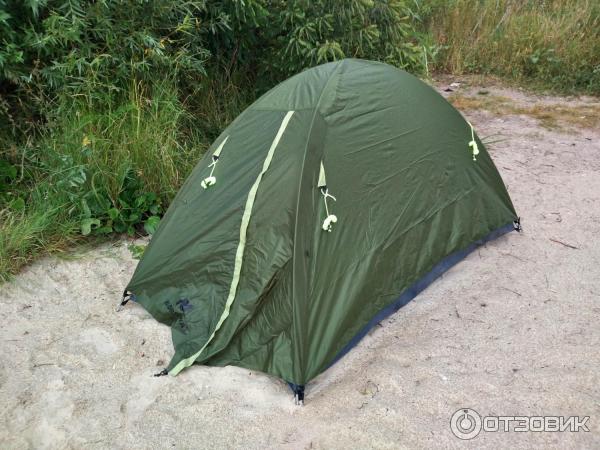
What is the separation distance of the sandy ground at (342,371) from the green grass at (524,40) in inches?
175

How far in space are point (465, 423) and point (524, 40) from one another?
6.76m

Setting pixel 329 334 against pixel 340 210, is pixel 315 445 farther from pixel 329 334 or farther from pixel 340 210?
pixel 340 210

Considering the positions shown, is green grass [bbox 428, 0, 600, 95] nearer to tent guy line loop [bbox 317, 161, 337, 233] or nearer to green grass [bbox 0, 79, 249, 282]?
green grass [bbox 0, 79, 249, 282]

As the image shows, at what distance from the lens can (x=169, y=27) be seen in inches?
171

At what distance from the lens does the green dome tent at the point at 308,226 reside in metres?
2.76

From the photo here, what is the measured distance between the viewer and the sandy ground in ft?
8.04

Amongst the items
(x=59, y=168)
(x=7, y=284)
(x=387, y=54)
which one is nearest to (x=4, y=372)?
(x=7, y=284)

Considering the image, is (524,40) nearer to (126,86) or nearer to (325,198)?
(126,86)

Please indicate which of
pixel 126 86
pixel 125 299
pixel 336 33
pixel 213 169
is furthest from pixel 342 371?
pixel 336 33

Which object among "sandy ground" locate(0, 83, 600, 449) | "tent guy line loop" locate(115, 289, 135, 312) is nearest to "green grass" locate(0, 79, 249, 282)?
"sandy ground" locate(0, 83, 600, 449)

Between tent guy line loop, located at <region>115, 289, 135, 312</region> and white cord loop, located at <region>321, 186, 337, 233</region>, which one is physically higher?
white cord loop, located at <region>321, 186, 337, 233</region>

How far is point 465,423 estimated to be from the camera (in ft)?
8.08

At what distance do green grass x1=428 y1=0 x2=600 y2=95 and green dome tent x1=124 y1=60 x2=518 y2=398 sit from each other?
491 centimetres

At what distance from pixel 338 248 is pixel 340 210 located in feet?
0.66
